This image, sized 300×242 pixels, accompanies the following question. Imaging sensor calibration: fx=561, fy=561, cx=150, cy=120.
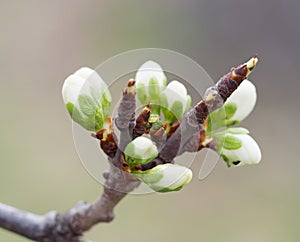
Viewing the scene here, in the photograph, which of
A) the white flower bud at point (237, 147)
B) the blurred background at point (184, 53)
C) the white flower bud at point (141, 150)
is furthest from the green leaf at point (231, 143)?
the blurred background at point (184, 53)

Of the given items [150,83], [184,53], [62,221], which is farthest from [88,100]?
[184,53]

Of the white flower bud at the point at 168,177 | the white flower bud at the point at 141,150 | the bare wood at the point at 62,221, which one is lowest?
the bare wood at the point at 62,221

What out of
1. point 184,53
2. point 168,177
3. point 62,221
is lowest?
point 184,53

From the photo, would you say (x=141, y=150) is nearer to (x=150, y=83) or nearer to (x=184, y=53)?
(x=150, y=83)

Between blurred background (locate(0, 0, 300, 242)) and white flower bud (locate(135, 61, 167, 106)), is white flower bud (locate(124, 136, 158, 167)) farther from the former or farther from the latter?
blurred background (locate(0, 0, 300, 242))

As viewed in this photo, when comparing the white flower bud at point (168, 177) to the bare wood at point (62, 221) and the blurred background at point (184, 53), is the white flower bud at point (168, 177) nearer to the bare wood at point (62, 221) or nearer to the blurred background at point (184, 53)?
the bare wood at point (62, 221)

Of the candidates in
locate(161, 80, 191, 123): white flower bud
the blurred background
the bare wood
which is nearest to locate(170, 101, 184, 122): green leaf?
locate(161, 80, 191, 123): white flower bud
